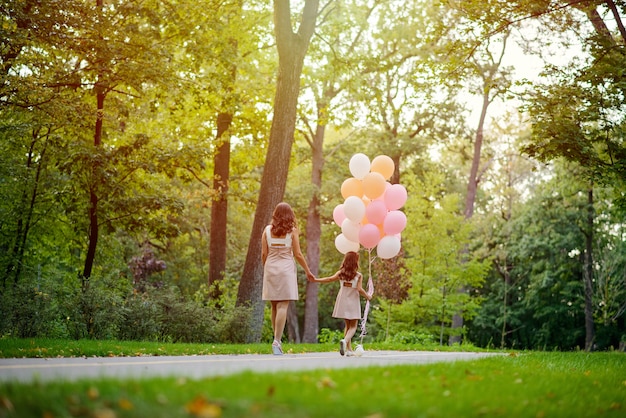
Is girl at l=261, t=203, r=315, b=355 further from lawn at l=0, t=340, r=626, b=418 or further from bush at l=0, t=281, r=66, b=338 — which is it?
bush at l=0, t=281, r=66, b=338

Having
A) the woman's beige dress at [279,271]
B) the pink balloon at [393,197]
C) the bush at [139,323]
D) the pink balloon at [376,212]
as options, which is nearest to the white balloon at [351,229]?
the pink balloon at [376,212]

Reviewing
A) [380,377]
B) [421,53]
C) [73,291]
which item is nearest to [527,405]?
[380,377]

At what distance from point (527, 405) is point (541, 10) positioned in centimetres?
1191

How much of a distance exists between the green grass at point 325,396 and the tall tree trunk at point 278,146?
320 inches

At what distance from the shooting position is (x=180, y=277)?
4072 centimetres

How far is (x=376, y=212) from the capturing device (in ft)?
44.0

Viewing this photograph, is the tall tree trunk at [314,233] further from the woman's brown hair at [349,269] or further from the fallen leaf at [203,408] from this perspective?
the fallen leaf at [203,408]

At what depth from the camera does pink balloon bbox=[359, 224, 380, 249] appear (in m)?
13.3

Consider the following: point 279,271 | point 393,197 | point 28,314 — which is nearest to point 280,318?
point 279,271

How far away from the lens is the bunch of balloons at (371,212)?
13.4 m

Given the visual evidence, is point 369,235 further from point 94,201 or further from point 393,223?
point 94,201

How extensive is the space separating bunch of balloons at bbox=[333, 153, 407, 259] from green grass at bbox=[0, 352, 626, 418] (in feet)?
17.5

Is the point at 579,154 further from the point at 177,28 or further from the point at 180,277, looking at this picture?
the point at 180,277

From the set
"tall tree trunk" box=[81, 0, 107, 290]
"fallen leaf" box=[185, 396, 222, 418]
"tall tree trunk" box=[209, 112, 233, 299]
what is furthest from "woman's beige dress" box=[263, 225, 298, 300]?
"tall tree trunk" box=[209, 112, 233, 299]
